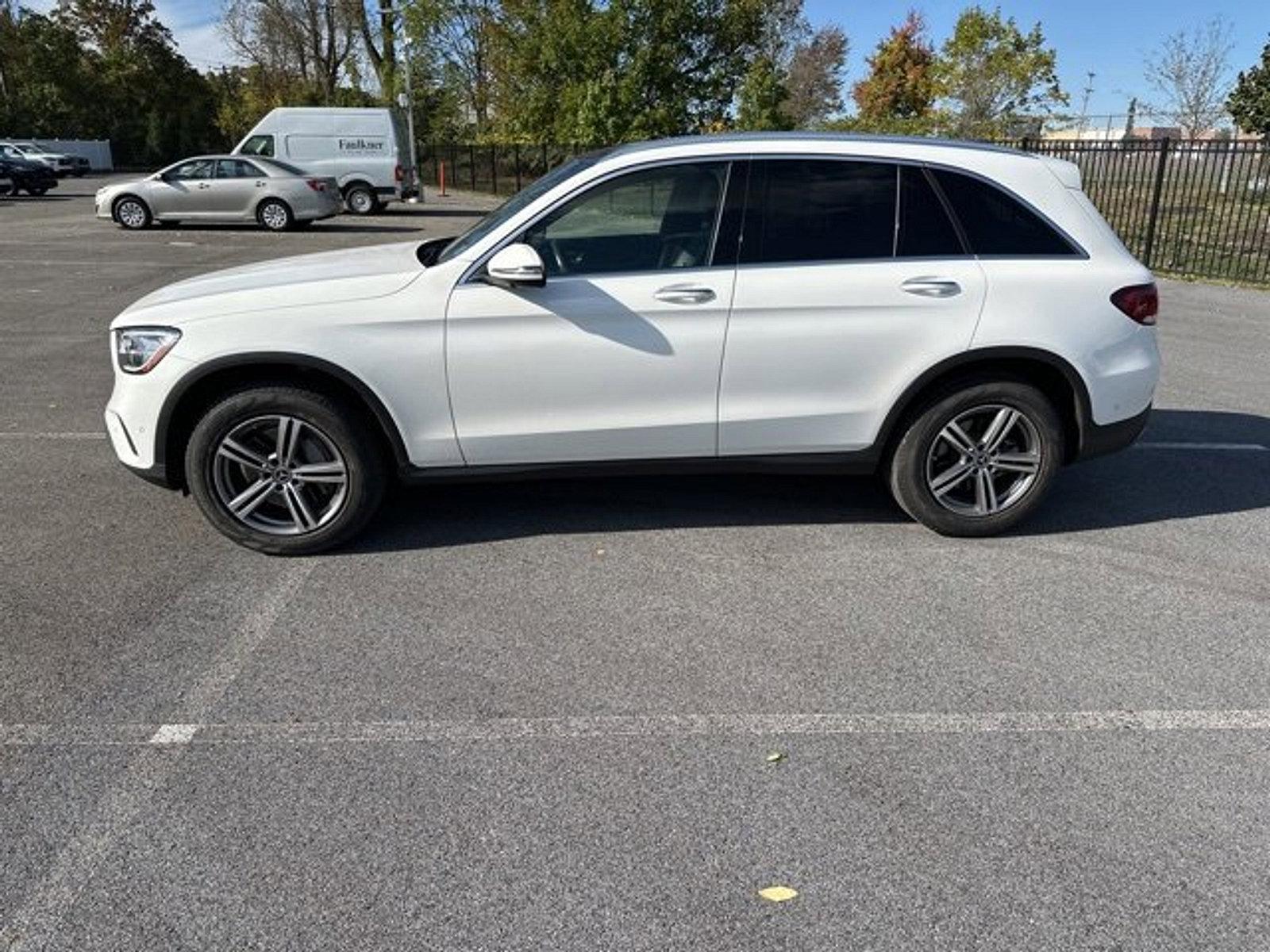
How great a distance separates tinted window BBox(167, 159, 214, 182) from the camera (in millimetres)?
18734

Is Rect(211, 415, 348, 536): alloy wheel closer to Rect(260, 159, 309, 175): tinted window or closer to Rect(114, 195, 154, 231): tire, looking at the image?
Rect(260, 159, 309, 175): tinted window

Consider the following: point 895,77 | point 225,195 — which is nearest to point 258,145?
point 225,195

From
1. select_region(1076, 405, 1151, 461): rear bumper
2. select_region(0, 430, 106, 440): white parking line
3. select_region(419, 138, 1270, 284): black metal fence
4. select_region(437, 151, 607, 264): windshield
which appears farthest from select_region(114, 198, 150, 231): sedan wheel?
select_region(1076, 405, 1151, 461): rear bumper

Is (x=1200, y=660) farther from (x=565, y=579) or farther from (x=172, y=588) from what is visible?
(x=172, y=588)

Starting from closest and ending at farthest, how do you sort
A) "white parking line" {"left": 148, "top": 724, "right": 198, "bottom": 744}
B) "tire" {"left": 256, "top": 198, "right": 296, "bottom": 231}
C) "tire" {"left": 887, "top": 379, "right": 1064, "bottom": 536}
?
"white parking line" {"left": 148, "top": 724, "right": 198, "bottom": 744}
"tire" {"left": 887, "top": 379, "right": 1064, "bottom": 536}
"tire" {"left": 256, "top": 198, "right": 296, "bottom": 231}

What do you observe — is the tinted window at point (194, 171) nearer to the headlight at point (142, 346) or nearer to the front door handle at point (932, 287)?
the headlight at point (142, 346)

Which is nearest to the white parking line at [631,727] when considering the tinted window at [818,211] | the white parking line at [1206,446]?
the tinted window at [818,211]

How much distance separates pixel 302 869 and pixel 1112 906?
2.02 m

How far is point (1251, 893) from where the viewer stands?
227cm

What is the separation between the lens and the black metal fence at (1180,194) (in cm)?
1223

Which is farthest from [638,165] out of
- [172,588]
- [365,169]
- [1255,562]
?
[365,169]

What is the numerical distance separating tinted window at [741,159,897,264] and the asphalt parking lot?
52.2 inches

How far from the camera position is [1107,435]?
14.0ft

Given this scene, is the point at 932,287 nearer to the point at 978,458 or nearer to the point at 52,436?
the point at 978,458
